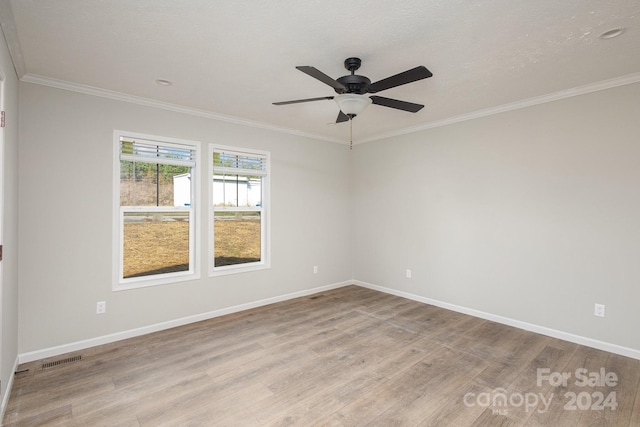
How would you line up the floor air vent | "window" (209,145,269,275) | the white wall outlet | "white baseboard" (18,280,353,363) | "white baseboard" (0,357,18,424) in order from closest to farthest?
"white baseboard" (0,357,18,424)
the floor air vent
"white baseboard" (18,280,353,363)
the white wall outlet
"window" (209,145,269,275)

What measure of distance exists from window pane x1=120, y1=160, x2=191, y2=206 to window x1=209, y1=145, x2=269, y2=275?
14.1 inches

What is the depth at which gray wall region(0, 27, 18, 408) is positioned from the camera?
211 cm

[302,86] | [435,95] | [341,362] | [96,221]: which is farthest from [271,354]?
[435,95]

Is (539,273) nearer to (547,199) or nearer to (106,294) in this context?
(547,199)

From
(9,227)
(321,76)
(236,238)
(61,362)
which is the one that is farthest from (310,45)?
(61,362)

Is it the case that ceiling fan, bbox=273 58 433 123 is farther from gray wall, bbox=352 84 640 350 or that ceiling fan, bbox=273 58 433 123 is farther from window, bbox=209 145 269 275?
window, bbox=209 145 269 275

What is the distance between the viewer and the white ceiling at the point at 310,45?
1.93 metres

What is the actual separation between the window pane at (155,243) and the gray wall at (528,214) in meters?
3.15

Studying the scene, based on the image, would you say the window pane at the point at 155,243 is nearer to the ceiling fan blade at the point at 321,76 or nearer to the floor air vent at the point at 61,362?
the floor air vent at the point at 61,362

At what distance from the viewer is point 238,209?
4.36 metres

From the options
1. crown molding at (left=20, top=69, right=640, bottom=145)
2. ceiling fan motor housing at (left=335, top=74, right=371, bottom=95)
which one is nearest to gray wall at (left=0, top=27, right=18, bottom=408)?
crown molding at (left=20, top=69, right=640, bottom=145)

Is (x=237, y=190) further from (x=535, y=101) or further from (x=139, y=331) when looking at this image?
(x=535, y=101)

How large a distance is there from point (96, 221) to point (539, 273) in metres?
4.93

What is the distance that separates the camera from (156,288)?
3.58 metres
